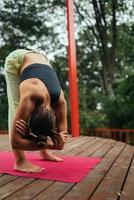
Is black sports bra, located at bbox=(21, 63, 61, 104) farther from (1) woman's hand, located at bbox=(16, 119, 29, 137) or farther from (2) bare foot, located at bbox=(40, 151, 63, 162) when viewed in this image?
(2) bare foot, located at bbox=(40, 151, 63, 162)

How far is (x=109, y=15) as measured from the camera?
460 inches

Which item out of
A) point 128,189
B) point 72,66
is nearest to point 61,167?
point 128,189

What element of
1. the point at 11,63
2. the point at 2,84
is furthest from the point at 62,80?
the point at 11,63

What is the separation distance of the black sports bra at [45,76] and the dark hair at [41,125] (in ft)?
0.84

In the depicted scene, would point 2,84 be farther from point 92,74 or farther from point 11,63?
point 92,74

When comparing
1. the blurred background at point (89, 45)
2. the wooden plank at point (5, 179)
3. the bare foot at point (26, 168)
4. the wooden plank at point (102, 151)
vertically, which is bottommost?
the wooden plank at point (5, 179)

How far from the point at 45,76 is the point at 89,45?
9.88m

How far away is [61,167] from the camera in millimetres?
2670

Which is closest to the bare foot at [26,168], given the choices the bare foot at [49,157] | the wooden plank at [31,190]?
the wooden plank at [31,190]

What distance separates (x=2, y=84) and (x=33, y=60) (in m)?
4.74

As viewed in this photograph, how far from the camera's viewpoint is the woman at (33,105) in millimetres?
2189

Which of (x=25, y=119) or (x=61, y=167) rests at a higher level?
(x=25, y=119)

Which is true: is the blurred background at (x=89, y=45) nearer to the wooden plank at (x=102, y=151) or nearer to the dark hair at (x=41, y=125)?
the wooden plank at (x=102, y=151)

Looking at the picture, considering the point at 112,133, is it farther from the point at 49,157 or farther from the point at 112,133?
the point at 49,157
